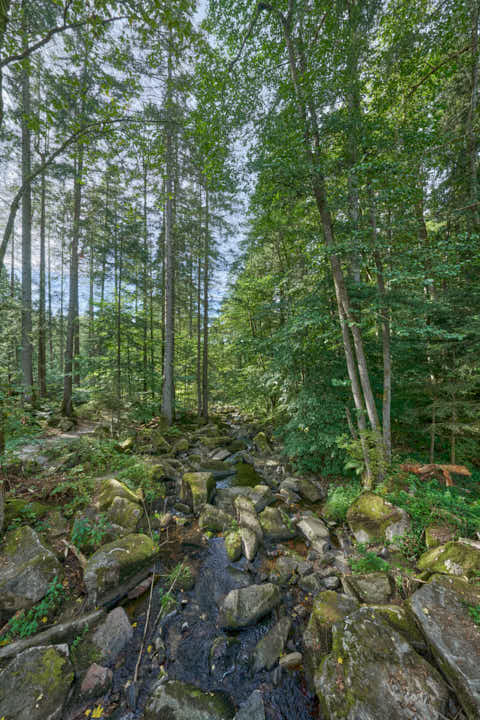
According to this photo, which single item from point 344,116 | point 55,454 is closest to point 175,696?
point 55,454

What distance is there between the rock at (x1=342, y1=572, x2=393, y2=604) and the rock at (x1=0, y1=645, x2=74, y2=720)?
11.6ft

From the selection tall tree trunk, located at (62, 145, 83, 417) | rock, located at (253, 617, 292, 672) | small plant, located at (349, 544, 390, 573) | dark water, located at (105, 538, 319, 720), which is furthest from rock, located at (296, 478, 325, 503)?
tall tree trunk, located at (62, 145, 83, 417)

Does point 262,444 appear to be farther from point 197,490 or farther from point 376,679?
point 376,679

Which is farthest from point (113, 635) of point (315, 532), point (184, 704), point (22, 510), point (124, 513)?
point (315, 532)

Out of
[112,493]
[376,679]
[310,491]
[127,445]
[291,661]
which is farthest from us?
[127,445]

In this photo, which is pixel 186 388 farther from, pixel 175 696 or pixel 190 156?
pixel 175 696

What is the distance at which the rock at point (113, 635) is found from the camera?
9.19ft

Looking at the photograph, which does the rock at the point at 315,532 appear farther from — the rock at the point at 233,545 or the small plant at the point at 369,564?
the rock at the point at 233,545

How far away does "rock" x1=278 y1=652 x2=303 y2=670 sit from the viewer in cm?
278

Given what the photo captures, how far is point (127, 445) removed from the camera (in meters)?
8.20

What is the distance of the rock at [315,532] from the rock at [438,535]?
169 centimetres

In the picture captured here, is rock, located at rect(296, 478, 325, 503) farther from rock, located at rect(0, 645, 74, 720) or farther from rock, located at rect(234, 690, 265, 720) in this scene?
rock, located at rect(0, 645, 74, 720)

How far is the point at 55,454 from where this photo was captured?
6227mm

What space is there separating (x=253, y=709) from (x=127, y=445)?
23.2ft
